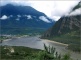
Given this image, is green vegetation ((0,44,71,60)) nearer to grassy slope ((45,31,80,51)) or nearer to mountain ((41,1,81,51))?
grassy slope ((45,31,80,51))

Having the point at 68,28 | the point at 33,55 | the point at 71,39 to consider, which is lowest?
the point at 71,39

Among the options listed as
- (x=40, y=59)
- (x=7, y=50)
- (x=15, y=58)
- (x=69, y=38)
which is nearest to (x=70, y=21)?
(x=69, y=38)

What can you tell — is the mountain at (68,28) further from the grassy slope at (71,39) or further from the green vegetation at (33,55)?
the green vegetation at (33,55)

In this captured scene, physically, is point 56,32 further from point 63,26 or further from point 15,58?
point 15,58

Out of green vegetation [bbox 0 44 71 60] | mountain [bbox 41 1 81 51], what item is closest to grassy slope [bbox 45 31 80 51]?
mountain [bbox 41 1 81 51]

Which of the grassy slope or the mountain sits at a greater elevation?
the mountain

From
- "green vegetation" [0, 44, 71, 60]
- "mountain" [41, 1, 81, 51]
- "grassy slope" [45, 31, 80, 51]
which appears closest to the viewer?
"green vegetation" [0, 44, 71, 60]

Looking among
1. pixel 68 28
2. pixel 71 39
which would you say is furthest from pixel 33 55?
pixel 68 28

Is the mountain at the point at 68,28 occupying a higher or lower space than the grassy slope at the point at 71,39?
higher

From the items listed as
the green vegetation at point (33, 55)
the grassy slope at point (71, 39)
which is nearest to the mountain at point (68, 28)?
the grassy slope at point (71, 39)

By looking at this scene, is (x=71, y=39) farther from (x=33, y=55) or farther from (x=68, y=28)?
(x=33, y=55)

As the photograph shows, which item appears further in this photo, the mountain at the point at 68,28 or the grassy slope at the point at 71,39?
the mountain at the point at 68,28

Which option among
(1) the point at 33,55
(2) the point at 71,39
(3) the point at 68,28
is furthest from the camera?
(3) the point at 68,28
